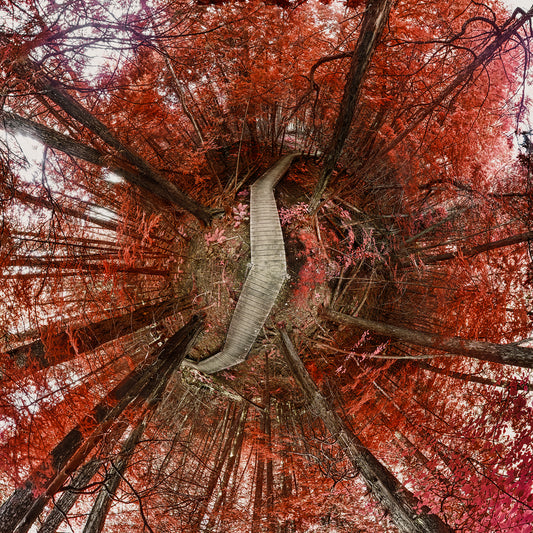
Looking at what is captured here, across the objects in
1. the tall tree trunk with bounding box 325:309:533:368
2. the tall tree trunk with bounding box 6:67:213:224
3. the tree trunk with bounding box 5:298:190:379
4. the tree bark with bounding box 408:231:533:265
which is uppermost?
the tall tree trunk with bounding box 6:67:213:224

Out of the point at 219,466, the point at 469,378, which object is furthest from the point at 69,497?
the point at 469,378

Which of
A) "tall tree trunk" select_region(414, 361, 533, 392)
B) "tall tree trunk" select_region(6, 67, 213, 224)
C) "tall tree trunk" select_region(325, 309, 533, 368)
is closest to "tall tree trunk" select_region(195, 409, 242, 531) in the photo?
"tall tree trunk" select_region(414, 361, 533, 392)

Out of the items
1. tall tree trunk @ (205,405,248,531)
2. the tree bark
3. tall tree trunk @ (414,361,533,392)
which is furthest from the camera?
tall tree trunk @ (205,405,248,531)

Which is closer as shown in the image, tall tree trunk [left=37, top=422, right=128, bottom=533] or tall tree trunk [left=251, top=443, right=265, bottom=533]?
tall tree trunk [left=37, top=422, right=128, bottom=533]

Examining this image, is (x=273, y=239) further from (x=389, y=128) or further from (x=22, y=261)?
(x=22, y=261)

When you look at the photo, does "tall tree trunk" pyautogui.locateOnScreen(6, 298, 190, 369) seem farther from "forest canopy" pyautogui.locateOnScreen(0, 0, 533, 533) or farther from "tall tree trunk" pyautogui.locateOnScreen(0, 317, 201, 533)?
"tall tree trunk" pyautogui.locateOnScreen(0, 317, 201, 533)

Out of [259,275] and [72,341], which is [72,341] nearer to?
[72,341]
